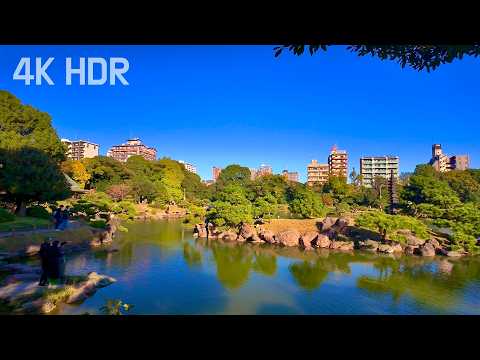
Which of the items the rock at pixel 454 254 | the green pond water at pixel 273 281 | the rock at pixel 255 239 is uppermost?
Result: the rock at pixel 255 239

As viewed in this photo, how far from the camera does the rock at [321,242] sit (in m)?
12.4

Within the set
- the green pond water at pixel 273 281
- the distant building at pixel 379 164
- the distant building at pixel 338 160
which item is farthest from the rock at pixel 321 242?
A: the distant building at pixel 338 160

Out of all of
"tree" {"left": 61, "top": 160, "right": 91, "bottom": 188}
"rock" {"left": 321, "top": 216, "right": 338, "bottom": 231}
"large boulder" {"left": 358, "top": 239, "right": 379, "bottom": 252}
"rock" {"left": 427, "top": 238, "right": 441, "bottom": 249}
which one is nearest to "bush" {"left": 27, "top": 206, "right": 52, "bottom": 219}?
"tree" {"left": 61, "top": 160, "right": 91, "bottom": 188}

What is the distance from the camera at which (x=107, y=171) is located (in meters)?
22.7

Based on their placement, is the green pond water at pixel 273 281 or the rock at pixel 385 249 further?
the rock at pixel 385 249

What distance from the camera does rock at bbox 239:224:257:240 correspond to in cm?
1355

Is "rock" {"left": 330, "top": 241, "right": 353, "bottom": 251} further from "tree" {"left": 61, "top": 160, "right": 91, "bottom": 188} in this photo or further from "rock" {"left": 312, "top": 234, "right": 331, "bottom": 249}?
"tree" {"left": 61, "top": 160, "right": 91, "bottom": 188}

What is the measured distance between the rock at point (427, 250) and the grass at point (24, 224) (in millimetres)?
12164

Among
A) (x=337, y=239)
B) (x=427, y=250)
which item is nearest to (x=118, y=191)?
(x=337, y=239)

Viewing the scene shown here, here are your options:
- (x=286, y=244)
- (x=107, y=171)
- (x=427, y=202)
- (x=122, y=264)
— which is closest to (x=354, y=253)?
(x=286, y=244)

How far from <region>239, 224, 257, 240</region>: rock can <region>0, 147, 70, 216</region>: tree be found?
6.81 meters

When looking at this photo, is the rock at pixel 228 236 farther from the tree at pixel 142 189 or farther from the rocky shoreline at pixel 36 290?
the tree at pixel 142 189
